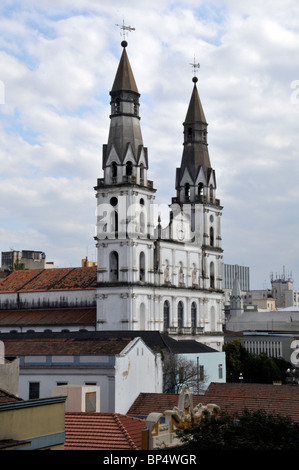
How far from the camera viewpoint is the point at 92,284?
7925 cm

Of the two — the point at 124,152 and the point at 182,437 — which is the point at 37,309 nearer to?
the point at 124,152

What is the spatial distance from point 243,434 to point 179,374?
3055cm

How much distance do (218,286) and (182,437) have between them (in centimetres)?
6242

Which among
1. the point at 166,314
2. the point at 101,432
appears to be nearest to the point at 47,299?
the point at 166,314

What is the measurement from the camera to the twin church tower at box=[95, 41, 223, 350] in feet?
235

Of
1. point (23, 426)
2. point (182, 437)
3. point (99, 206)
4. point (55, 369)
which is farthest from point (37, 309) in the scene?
point (23, 426)

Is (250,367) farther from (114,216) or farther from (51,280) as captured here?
(114,216)

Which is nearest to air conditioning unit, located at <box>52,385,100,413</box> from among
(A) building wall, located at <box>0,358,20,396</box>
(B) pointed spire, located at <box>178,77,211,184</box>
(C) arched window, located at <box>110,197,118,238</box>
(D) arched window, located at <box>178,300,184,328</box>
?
(A) building wall, located at <box>0,358,20,396</box>

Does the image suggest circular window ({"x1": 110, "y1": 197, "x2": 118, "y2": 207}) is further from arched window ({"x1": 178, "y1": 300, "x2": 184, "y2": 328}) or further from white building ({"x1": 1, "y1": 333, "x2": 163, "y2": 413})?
white building ({"x1": 1, "y1": 333, "x2": 163, "y2": 413})

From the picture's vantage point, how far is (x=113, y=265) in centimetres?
7294

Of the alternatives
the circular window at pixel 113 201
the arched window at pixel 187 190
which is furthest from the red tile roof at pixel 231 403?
the arched window at pixel 187 190

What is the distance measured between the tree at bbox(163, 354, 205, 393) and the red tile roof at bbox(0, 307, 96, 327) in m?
19.2

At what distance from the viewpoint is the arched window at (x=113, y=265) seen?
72.6 meters

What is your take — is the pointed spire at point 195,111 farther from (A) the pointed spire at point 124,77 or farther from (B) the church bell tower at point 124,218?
(A) the pointed spire at point 124,77
